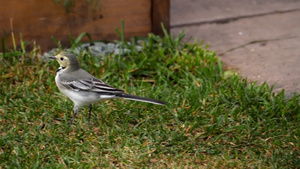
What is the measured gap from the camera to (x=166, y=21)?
662cm

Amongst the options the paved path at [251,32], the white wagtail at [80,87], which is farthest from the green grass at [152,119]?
the paved path at [251,32]

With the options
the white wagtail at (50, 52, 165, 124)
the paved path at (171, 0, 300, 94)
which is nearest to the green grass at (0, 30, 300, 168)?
the white wagtail at (50, 52, 165, 124)

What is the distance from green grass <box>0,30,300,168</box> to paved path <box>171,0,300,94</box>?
1.41 feet

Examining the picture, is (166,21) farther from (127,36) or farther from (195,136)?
(195,136)

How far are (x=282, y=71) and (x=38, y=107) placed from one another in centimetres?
289

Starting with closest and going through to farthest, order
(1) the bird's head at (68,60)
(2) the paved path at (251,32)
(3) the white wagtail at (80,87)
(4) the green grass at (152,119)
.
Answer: (4) the green grass at (152,119) < (3) the white wagtail at (80,87) < (1) the bird's head at (68,60) < (2) the paved path at (251,32)

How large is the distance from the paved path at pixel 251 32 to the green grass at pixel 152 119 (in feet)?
1.41

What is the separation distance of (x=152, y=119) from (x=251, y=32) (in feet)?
9.07

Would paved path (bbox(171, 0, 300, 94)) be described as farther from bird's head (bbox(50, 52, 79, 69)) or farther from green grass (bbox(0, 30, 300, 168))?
bird's head (bbox(50, 52, 79, 69))

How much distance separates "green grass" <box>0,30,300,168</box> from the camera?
4.30m

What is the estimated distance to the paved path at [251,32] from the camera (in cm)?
591

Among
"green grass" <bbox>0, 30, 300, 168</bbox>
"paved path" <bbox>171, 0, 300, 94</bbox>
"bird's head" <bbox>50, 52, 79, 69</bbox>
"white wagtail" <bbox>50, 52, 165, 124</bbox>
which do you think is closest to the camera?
"green grass" <bbox>0, 30, 300, 168</bbox>

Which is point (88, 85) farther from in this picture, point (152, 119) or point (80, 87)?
point (152, 119)

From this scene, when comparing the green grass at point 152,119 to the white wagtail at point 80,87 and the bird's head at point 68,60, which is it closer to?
the white wagtail at point 80,87
